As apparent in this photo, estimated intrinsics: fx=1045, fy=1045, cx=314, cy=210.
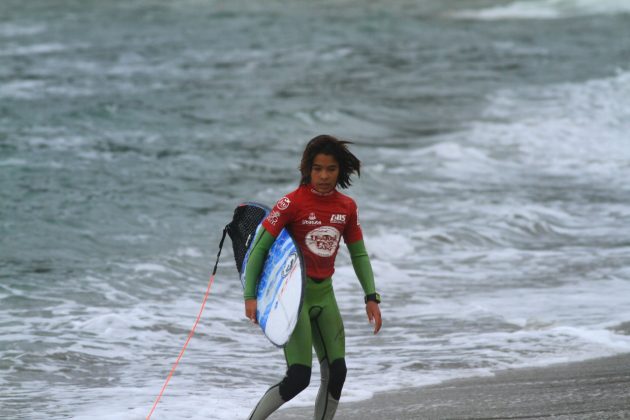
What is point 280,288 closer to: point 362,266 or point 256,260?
point 256,260

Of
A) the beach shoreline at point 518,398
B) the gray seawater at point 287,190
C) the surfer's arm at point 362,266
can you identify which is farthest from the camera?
the gray seawater at point 287,190

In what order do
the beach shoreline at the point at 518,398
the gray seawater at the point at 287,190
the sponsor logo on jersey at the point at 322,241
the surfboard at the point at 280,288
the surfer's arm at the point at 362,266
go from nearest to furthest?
the surfboard at the point at 280,288, the sponsor logo on jersey at the point at 322,241, the surfer's arm at the point at 362,266, the beach shoreline at the point at 518,398, the gray seawater at the point at 287,190

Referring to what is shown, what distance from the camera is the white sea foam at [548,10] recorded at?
38.3 m

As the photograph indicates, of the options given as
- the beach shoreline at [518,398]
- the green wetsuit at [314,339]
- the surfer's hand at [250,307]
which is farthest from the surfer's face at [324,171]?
the beach shoreline at [518,398]

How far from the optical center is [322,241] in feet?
17.3

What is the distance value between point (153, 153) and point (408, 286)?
8.10 metres

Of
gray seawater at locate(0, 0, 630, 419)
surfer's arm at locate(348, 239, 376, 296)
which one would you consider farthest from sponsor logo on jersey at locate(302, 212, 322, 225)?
gray seawater at locate(0, 0, 630, 419)

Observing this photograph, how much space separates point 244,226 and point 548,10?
119 ft

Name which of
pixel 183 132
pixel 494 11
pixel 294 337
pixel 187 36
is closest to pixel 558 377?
pixel 294 337

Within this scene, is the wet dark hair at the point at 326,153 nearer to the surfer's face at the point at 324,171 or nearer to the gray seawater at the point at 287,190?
the surfer's face at the point at 324,171

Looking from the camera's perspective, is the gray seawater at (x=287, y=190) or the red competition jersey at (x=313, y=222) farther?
the gray seawater at (x=287, y=190)

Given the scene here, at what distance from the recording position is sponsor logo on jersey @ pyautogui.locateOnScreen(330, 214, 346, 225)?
5281 millimetres

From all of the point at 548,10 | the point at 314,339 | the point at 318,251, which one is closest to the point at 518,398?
the point at 314,339

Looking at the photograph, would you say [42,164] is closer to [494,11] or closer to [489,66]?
[489,66]
